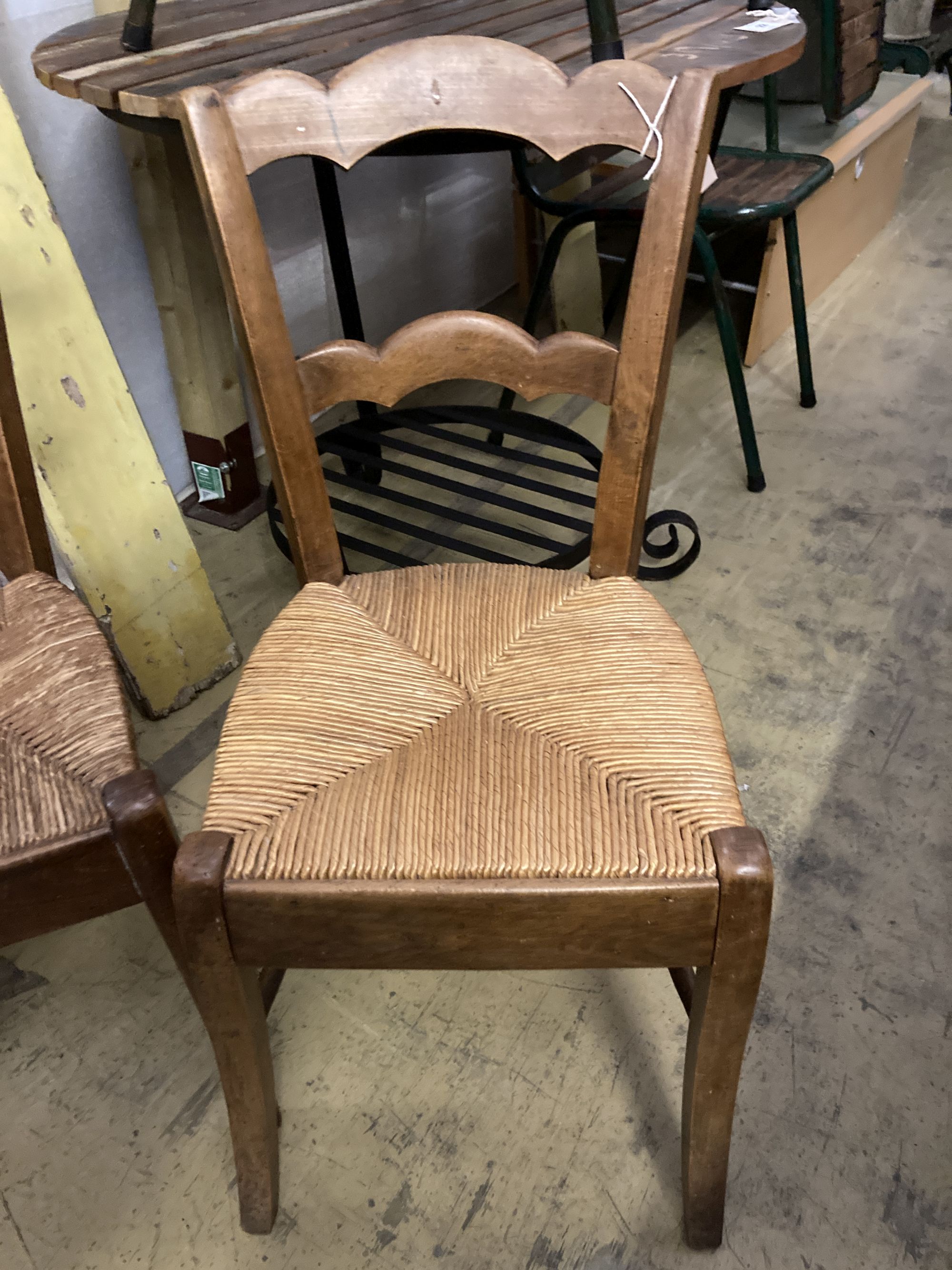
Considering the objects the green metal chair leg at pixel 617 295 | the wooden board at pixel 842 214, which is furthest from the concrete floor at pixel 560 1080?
the wooden board at pixel 842 214

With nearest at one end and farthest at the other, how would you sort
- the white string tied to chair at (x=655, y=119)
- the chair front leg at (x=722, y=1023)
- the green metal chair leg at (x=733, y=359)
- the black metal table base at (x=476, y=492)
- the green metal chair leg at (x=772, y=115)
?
1. the chair front leg at (x=722, y=1023)
2. the white string tied to chair at (x=655, y=119)
3. the black metal table base at (x=476, y=492)
4. the green metal chair leg at (x=733, y=359)
5. the green metal chair leg at (x=772, y=115)

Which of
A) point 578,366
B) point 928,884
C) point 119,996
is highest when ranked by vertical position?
point 578,366

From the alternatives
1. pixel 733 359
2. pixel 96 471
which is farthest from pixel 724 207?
pixel 96 471

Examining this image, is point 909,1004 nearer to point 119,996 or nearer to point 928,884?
point 928,884

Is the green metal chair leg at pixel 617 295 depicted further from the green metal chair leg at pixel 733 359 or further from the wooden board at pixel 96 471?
the wooden board at pixel 96 471

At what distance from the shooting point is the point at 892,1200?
978mm

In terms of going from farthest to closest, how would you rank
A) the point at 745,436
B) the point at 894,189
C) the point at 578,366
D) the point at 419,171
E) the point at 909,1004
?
the point at 894,189 < the point at 419,171 < the point at 745,436 < the point at 909,1004 < the point at 578,366

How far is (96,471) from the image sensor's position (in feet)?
4.58

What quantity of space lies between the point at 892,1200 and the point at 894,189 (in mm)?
3178

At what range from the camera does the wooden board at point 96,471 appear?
127cm

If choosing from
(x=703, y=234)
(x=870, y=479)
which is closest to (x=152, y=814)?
(x=703, y=234)

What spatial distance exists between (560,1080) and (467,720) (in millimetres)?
513

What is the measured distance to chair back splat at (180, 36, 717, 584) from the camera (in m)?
0.85

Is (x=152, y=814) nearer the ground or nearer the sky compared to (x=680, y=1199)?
nearer the sky
